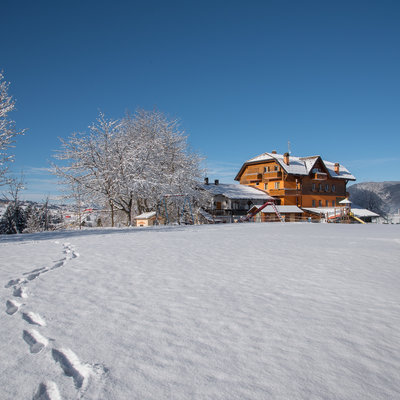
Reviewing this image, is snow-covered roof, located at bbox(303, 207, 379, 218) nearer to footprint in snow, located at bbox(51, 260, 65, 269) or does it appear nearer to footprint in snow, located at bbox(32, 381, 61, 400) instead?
footprint in snow, located at bbox(51, 260, 65, 269)

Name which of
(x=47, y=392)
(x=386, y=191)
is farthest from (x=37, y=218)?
(x=386, y=191)

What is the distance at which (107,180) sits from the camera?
24109mm

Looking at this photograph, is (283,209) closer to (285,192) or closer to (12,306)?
(285,192)

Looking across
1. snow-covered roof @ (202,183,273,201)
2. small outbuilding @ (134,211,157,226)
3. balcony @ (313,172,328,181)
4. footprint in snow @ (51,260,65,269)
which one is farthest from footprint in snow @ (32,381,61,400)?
balcony @ (313,172,328,181)

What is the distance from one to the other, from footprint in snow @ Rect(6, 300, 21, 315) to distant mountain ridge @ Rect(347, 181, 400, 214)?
2906 inches

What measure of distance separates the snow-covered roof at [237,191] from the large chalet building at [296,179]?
1896 millimetres

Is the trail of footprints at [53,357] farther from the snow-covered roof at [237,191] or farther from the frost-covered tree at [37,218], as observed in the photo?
the frost-covered tree at [37,218]

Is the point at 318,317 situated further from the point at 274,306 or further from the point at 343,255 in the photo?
the point at 343,255

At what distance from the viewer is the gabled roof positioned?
42000 millimetres

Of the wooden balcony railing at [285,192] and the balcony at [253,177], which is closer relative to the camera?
the wooden balcony railing at [285,192]

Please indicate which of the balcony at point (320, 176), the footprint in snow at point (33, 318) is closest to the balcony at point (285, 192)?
the balcony at point (320, 176)

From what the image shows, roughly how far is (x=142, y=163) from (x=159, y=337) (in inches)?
925

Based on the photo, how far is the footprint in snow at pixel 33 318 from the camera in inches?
121

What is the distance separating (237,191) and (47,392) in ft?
A: 132
